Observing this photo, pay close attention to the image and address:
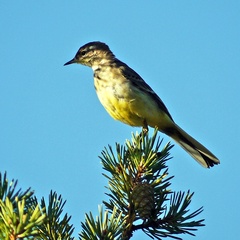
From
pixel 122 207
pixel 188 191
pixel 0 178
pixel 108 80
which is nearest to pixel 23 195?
pixel 0 178

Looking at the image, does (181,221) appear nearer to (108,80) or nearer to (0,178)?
(0,178)

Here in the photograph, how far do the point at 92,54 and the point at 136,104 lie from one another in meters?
2.55

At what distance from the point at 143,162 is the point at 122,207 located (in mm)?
460

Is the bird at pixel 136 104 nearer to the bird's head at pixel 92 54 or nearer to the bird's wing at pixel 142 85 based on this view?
the bird's wing at pixel 142 85

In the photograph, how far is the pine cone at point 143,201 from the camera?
3189 millimetres

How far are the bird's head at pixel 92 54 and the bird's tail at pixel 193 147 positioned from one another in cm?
215

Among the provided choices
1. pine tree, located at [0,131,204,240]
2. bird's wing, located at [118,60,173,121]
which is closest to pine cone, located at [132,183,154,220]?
pine tree, located at [0,131,204,240]

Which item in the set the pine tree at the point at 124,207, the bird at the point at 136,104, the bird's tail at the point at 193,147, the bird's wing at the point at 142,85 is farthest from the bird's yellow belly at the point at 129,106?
the pine tree at the point at 124,207

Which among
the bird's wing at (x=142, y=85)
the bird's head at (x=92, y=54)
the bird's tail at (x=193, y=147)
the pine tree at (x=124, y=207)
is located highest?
the bird's head at (x=92, y=54)

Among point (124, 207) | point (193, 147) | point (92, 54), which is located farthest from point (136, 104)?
point (124, 207)

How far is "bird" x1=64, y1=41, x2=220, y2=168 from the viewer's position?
746 centimetres

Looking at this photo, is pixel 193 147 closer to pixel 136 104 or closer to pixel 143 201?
pixel 136 104

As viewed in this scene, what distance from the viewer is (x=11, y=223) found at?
91.1 inches

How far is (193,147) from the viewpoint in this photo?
777 cm
